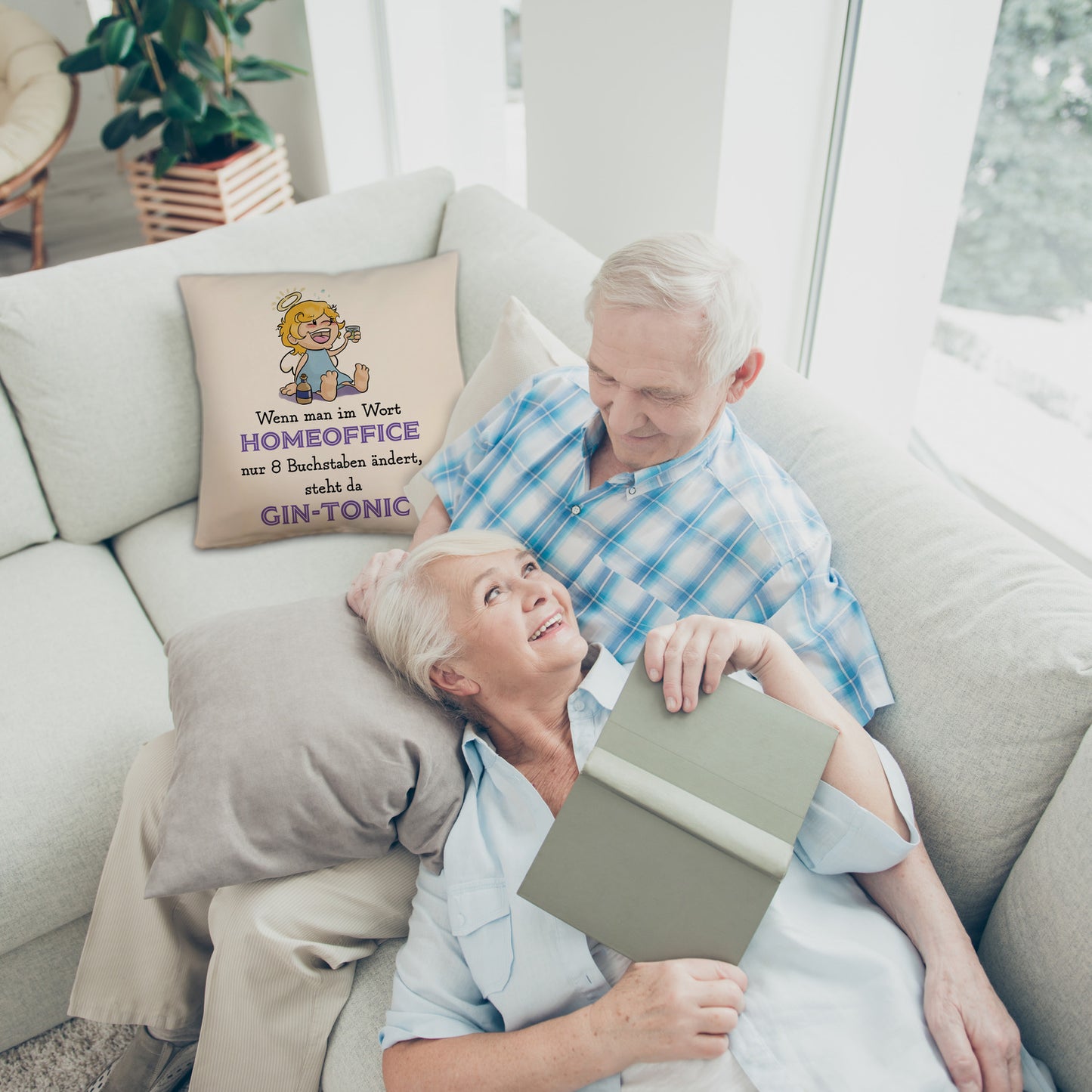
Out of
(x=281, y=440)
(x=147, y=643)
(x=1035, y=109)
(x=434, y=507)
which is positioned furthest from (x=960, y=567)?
(x=147, y=643)

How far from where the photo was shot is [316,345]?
66.9 inches

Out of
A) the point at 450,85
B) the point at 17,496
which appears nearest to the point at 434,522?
the point at 17,496

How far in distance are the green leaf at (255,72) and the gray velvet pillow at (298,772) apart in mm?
2593

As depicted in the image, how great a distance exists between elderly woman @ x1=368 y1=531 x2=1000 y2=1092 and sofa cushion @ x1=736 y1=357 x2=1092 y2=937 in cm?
7

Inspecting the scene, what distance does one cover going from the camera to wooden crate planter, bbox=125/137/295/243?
113 inches

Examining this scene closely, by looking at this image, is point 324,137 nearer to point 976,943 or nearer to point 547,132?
point 547,132

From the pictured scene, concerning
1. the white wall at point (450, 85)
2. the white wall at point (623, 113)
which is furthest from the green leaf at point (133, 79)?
the white wall at point (623, 113)

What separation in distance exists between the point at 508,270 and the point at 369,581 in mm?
825

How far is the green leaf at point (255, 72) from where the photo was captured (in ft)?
9.82

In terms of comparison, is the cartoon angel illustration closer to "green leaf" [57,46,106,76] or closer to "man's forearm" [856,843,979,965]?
"man's forearm" [856,843,979,965]

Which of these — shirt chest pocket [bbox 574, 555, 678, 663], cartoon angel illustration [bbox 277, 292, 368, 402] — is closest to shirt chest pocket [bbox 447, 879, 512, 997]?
shirt chest pocket [bbox 574, 555, 678, 663]

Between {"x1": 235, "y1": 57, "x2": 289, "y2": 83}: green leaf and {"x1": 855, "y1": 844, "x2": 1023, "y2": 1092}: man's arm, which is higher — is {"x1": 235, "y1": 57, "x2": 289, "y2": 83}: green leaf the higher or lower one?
the higher one

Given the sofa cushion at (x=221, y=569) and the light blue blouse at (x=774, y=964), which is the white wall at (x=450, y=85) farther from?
the light blue blouse at (x=774, y=964)

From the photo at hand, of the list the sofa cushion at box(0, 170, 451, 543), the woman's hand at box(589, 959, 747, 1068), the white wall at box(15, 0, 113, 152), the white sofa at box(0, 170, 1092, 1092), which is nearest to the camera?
the woman's hand at box(589, 959, 747, 1068)
